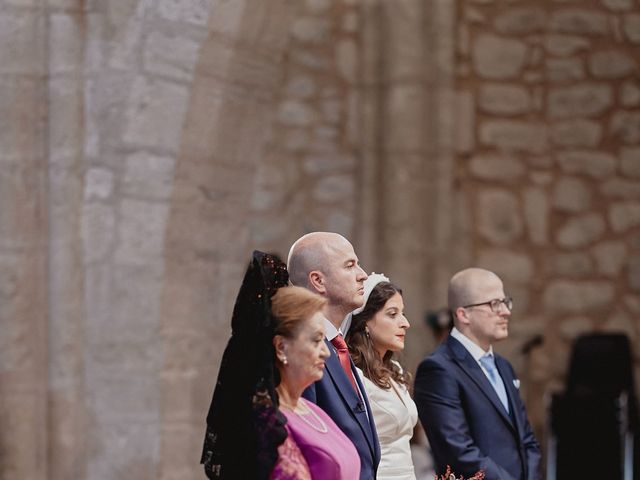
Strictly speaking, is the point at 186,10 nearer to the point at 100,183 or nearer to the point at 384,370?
the point at 100,183

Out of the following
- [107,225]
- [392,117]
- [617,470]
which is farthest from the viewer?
[392,117]

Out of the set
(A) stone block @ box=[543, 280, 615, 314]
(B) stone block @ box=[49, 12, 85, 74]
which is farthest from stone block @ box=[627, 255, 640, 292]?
(B) stone block @ box=[49, 12, 85, 74]

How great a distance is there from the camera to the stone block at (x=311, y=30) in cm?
661

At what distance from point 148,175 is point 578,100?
3303mm

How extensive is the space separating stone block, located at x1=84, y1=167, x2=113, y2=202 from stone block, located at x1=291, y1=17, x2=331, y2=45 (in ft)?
8.47

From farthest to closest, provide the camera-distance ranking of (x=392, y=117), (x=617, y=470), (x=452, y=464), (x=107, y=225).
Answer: (x=392, y=117), (x=617, y=470), (x=107, y=225), (x=452, y=464)

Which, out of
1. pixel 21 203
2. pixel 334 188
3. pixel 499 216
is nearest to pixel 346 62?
pixel 334 188

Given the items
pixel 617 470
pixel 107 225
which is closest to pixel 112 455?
pixel 107 225

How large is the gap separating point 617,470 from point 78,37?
11.8ft

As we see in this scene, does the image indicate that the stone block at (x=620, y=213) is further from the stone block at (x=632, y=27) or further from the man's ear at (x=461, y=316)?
the man's ear at (x=461, y=316)

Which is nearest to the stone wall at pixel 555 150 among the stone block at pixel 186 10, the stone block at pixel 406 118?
the stone block at pixel 406 118

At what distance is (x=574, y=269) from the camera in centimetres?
668

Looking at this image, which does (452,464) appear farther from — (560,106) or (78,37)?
(560,106)

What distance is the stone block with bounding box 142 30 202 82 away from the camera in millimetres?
4246
